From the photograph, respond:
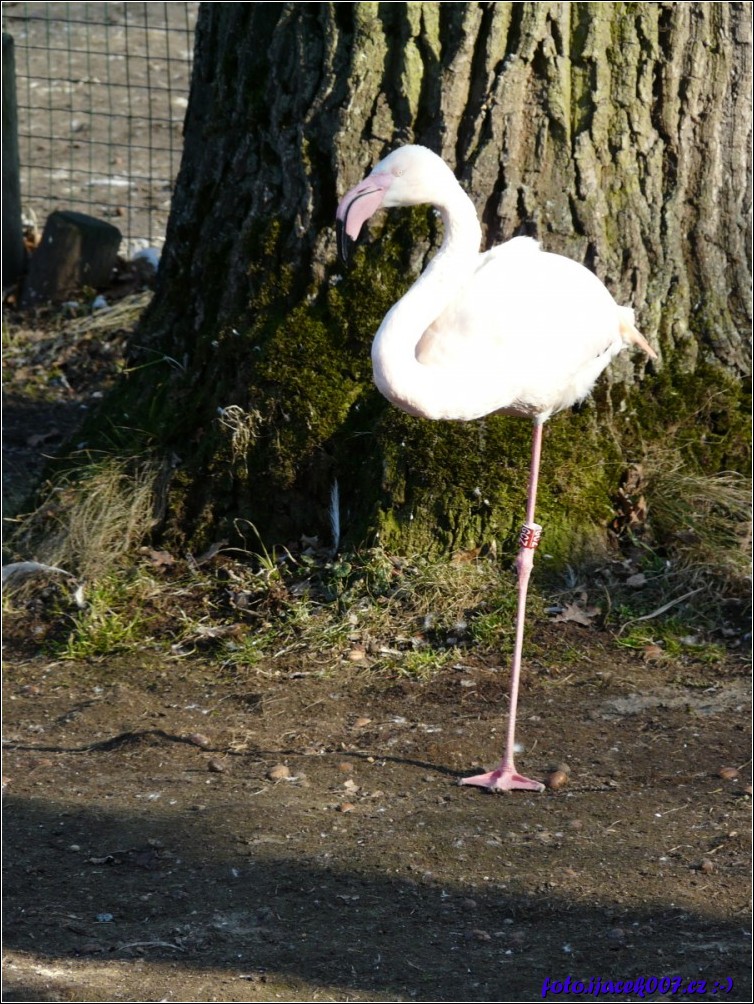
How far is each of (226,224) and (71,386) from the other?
7.97 feet

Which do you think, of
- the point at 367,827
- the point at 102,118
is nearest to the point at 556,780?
the point at 367,827

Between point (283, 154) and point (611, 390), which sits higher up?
point (283, 154)

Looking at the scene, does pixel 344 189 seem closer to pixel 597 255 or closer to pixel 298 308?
pixel 298 308

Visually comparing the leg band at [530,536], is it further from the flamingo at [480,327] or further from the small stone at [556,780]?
the small stone at [556,780]

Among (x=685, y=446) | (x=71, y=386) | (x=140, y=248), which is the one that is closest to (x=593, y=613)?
(x=685, y=446)

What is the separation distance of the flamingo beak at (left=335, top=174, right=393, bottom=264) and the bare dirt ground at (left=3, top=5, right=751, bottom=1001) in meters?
1.79

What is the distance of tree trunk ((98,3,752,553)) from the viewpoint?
5.19 m

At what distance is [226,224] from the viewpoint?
19.0 ft

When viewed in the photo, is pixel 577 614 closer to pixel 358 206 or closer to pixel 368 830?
pixel 368 830

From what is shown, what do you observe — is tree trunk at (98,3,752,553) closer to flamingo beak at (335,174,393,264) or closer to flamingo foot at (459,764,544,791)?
flamingo foot at (459,764,544,791)

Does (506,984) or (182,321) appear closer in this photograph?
(506,984)

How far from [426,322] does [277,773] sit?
1616mm

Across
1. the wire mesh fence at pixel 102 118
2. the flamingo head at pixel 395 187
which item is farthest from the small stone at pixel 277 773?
the wire mesh fence at pixel 102 118

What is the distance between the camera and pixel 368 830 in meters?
4.02
